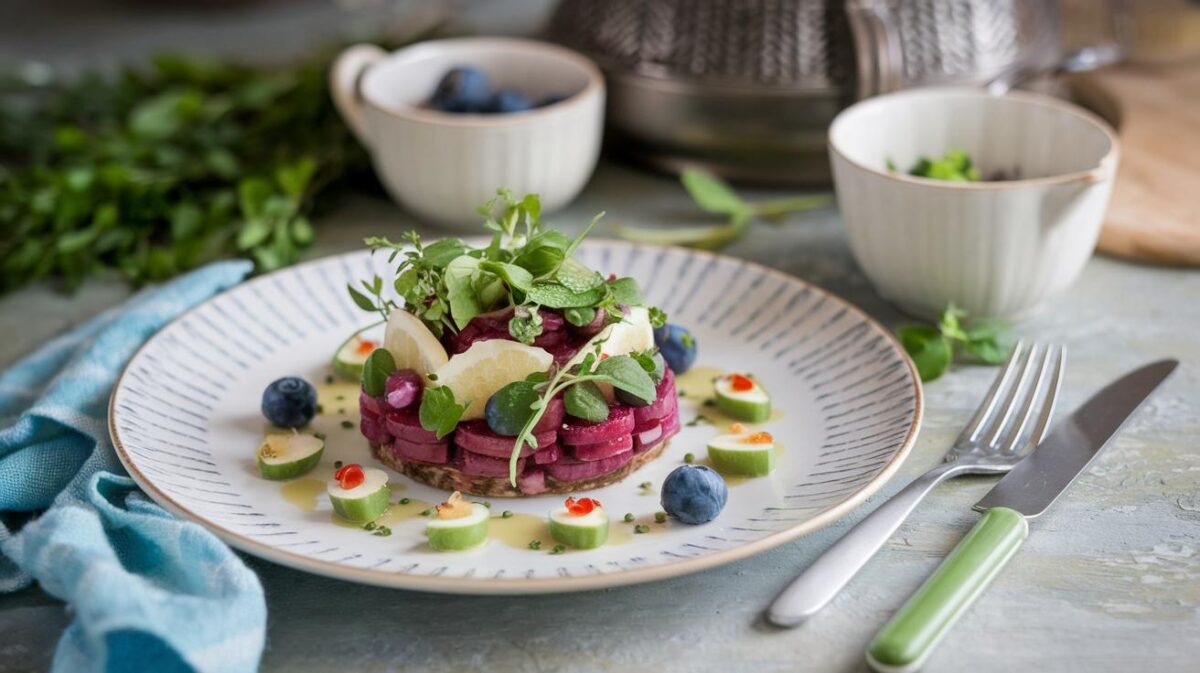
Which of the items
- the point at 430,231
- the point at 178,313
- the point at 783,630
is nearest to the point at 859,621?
the point at 783,630

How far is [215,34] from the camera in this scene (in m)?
3.19

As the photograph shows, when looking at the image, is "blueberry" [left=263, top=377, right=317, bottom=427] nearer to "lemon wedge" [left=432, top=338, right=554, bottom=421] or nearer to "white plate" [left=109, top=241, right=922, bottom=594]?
"white plate" [left=109, top=241, right=922, bottom=594]

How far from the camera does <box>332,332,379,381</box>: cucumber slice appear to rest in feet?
5.54

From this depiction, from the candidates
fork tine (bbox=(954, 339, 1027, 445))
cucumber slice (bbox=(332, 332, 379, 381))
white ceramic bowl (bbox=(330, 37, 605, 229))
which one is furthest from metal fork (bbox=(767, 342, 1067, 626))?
white ceramic bowl (bbox=(330, 37, 605, 229))

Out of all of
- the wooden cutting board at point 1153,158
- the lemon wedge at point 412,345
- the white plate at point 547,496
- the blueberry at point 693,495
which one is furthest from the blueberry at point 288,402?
the wooden cutting board at point 1153,158

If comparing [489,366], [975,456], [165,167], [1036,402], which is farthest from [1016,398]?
[165,167]

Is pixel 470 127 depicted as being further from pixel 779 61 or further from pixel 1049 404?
pixel 1049 404

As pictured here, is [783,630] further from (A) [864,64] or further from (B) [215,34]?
(B) [215,34]

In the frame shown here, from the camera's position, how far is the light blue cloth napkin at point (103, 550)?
1104mm

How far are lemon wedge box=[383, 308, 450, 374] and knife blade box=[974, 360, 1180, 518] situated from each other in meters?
0.61

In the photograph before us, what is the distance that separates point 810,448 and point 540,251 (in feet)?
1.30

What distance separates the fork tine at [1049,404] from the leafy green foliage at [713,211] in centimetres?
65

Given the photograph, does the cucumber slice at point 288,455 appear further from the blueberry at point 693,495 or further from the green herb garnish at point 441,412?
the blueberry at point 693,495

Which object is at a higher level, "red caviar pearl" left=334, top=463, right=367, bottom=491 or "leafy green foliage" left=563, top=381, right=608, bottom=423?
"leafy green foliage" left=563, top=381, right=608, bottom=423
